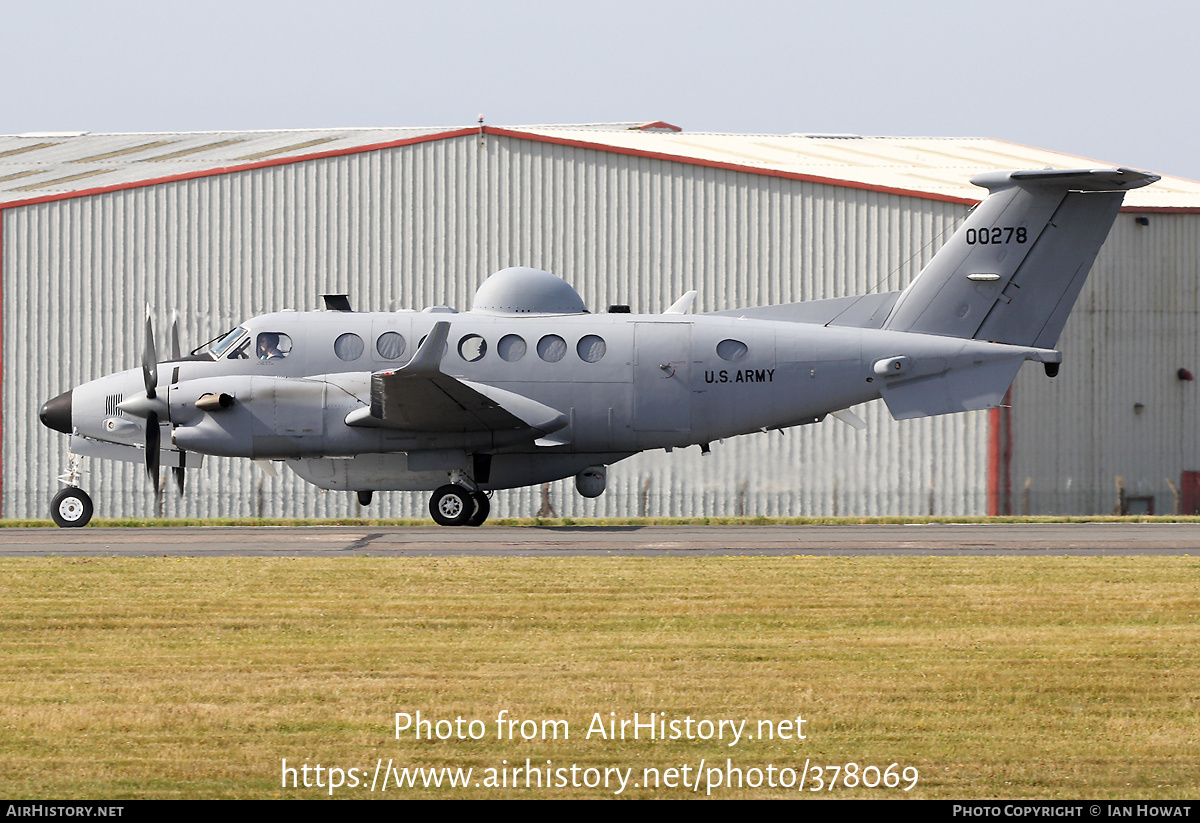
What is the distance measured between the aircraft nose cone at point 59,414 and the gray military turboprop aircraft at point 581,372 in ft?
0.14

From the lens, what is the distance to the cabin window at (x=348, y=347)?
81.8 feet

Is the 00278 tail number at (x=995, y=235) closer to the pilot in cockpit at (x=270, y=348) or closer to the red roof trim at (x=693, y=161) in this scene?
the red roof trim at (x=693, y=161)

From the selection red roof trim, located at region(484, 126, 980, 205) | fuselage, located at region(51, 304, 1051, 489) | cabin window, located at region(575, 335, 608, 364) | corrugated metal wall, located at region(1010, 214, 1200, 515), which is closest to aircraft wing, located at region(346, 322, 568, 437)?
fuselage, located at region(51, 304, 1051, 489)

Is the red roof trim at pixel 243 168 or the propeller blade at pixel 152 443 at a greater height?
the red roof trim at pixel 243 168

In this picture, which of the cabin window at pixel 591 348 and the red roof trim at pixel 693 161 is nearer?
the cabin window at pixel 591 348

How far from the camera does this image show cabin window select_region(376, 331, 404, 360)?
81.7 ft

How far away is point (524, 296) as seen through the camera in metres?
25.7

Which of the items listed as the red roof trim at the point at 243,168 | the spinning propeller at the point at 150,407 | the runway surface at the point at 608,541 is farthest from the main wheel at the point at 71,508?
the red roof trim at the point at 243,168

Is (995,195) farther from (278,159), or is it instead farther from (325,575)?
(278,159)

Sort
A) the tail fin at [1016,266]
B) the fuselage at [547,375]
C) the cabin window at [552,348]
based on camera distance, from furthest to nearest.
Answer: the cabin window at [552,348] < the fuselage at [547,375] < the tail fin at [1016,266]

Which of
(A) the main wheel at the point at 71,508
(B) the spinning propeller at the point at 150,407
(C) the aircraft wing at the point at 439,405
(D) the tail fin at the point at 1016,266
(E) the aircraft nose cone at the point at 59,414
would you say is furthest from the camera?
(A) the main wheel at the point at 71,508

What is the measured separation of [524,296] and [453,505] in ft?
14.4

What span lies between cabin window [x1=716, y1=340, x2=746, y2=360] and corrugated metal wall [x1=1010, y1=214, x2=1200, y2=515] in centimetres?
1078

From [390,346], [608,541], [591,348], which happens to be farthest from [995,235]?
[390,346]
